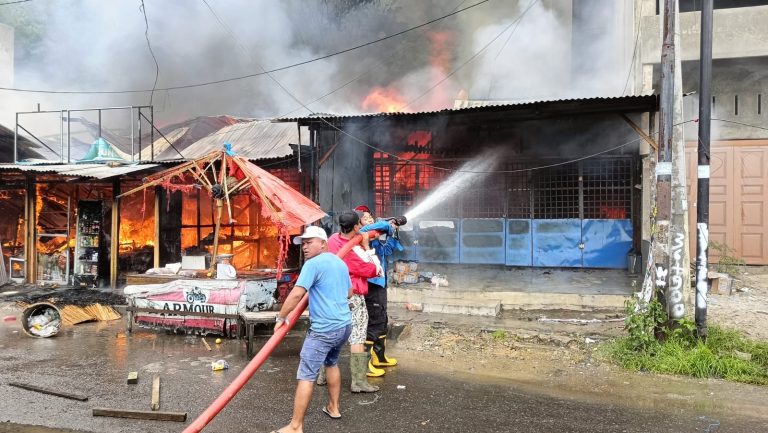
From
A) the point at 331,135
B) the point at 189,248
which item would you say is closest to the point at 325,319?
the point at 331,135

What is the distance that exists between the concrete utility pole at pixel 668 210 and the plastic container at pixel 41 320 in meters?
9.18

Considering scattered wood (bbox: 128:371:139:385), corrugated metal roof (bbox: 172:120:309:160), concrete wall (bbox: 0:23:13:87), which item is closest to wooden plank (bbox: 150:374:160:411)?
scattered wood (bbox: 128:371:139:385)

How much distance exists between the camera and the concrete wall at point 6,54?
925 inches

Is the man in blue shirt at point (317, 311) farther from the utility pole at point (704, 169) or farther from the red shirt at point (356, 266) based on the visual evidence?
the utility pole at point (704, 169)

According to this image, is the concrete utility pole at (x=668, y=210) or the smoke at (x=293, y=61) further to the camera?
the smoke at (x=293, y=61)

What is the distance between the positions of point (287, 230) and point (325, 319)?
4611 millimetres

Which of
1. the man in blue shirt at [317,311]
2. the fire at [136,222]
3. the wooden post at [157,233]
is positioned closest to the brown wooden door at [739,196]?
the man in blue shirt at [317,311]

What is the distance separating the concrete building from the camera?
11656mm

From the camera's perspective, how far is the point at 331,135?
12.7 m

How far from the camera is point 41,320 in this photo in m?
8.19

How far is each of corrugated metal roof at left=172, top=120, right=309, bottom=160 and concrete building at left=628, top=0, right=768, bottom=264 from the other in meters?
10.6

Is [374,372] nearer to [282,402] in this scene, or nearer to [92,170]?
[282,402]

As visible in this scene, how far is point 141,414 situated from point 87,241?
9605 mm

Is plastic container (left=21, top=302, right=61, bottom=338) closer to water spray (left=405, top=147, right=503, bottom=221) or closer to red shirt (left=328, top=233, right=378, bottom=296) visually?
red shirt (left=328, top=233, right=378, bottom=296)
